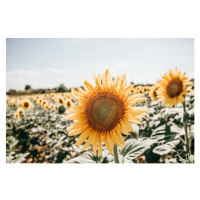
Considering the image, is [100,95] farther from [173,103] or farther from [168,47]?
[168,47]

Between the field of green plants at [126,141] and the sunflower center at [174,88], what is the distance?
0.19m

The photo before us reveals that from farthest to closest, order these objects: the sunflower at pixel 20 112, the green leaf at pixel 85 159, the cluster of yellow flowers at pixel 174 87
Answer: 1. the sunflower at pixel 20 112
2. the cluster of yellow flowers at pixel 174 87
3. the green leaf at pixel 85 159

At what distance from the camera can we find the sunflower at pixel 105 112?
3.30ft

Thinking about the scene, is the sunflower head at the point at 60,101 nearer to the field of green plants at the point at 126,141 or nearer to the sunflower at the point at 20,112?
the field of green plants at the point at 126,141

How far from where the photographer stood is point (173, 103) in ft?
5.84

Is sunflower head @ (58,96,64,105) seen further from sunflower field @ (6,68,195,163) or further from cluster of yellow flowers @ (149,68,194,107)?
cluster of yellow flowers @ (149,68,194,107)

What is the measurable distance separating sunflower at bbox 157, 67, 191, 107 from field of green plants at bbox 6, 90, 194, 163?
121 mm

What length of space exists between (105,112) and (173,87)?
1.05 m

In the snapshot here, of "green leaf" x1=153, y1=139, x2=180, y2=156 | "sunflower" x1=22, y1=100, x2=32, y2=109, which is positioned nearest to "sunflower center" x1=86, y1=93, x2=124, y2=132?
"green leaf" x1=153, y1=139, x2=180, y2=156

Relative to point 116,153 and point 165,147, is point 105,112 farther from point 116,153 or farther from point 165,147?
point 165,147

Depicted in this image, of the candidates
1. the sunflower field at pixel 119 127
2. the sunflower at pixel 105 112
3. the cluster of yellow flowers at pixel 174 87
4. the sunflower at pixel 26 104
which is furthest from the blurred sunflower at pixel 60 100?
the sunflower at pixel 105 112

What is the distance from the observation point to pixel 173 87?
1.77m

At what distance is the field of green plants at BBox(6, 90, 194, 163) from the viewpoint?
3.93 ft
